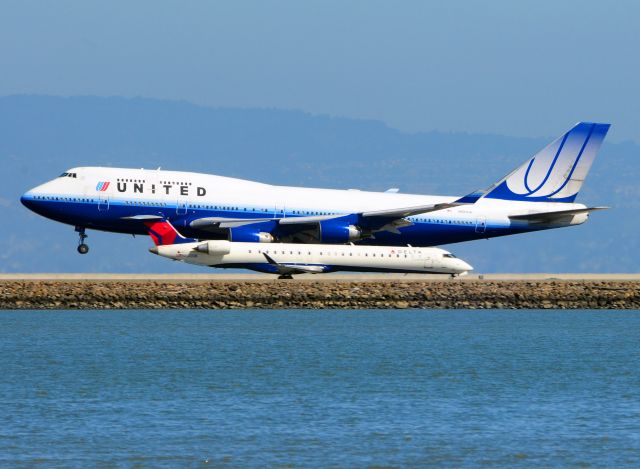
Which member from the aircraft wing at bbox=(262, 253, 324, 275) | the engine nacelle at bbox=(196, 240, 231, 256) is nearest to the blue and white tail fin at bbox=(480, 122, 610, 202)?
the aircraft wing at bbox=(262, 253, 324, 275)

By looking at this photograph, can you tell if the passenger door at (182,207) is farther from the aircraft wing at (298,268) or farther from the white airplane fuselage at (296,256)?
the aircraft wing at (298,268)

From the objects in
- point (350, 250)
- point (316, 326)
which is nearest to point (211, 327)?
point (316, 326)

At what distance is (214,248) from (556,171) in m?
30.2

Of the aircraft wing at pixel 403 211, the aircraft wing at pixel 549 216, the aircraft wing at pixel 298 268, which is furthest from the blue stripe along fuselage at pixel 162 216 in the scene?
the aircraft wing at pixel 298 268

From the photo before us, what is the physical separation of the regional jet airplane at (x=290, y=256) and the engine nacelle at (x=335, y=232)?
4.95 metres

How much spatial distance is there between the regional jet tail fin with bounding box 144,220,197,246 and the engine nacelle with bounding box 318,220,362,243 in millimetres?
9080

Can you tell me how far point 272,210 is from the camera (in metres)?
95.8

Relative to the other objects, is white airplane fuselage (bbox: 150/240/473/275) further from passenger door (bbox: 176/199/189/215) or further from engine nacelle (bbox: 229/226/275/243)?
passenger door (bbox: 176/199/189/215)

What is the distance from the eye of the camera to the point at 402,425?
4369 centimetres

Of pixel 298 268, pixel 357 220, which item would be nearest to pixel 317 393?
pixel 298 268

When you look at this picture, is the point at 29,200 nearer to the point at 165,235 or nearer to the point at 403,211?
the point at 165,235

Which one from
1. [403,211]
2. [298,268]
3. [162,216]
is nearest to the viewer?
[298,268]

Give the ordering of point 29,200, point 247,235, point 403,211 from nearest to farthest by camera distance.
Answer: point 247,235 → point 29,200 → point 403,211

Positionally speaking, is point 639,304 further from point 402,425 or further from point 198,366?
point 402,425
